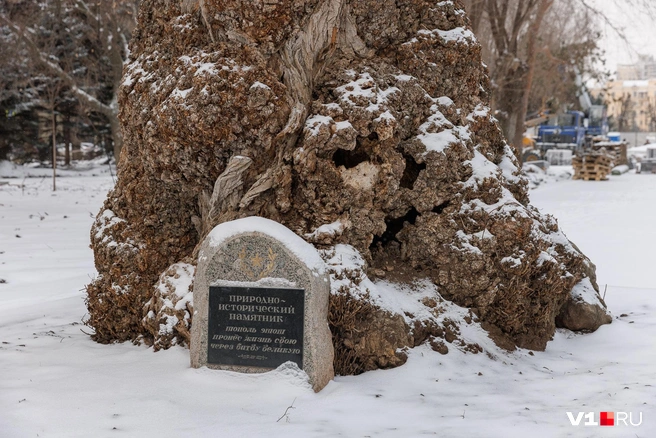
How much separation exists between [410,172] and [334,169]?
33.5 inches

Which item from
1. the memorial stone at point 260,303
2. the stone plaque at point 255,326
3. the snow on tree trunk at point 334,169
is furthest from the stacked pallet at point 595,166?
the stone plaque at point 255,326

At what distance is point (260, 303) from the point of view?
4.52 metres

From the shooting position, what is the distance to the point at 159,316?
5.02 metres

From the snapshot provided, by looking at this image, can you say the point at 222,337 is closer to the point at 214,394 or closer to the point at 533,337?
the point at 214,394

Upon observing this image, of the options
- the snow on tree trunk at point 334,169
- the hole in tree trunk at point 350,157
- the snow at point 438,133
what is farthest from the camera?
the snow at point 438,133

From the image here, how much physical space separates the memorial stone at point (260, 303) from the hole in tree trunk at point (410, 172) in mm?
1283

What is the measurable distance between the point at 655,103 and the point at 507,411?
351ft

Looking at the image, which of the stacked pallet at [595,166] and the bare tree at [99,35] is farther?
the stacked pallet at [595,166]

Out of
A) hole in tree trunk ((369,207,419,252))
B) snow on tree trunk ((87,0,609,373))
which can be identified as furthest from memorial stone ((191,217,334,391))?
hole in tree trunk ((369,207,419,252))

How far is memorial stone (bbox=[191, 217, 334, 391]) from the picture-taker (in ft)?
14.5

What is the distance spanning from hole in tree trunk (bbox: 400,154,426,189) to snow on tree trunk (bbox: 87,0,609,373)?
0.02 m

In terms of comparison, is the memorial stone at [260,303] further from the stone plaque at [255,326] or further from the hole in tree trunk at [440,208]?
the hole in tree trunk at [440,208]

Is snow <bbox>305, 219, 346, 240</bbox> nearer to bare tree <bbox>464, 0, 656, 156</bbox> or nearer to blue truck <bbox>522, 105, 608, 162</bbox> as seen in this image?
bare tree <bbox>464, 0, 656, 156</bbox>

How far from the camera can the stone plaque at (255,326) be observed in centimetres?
444
